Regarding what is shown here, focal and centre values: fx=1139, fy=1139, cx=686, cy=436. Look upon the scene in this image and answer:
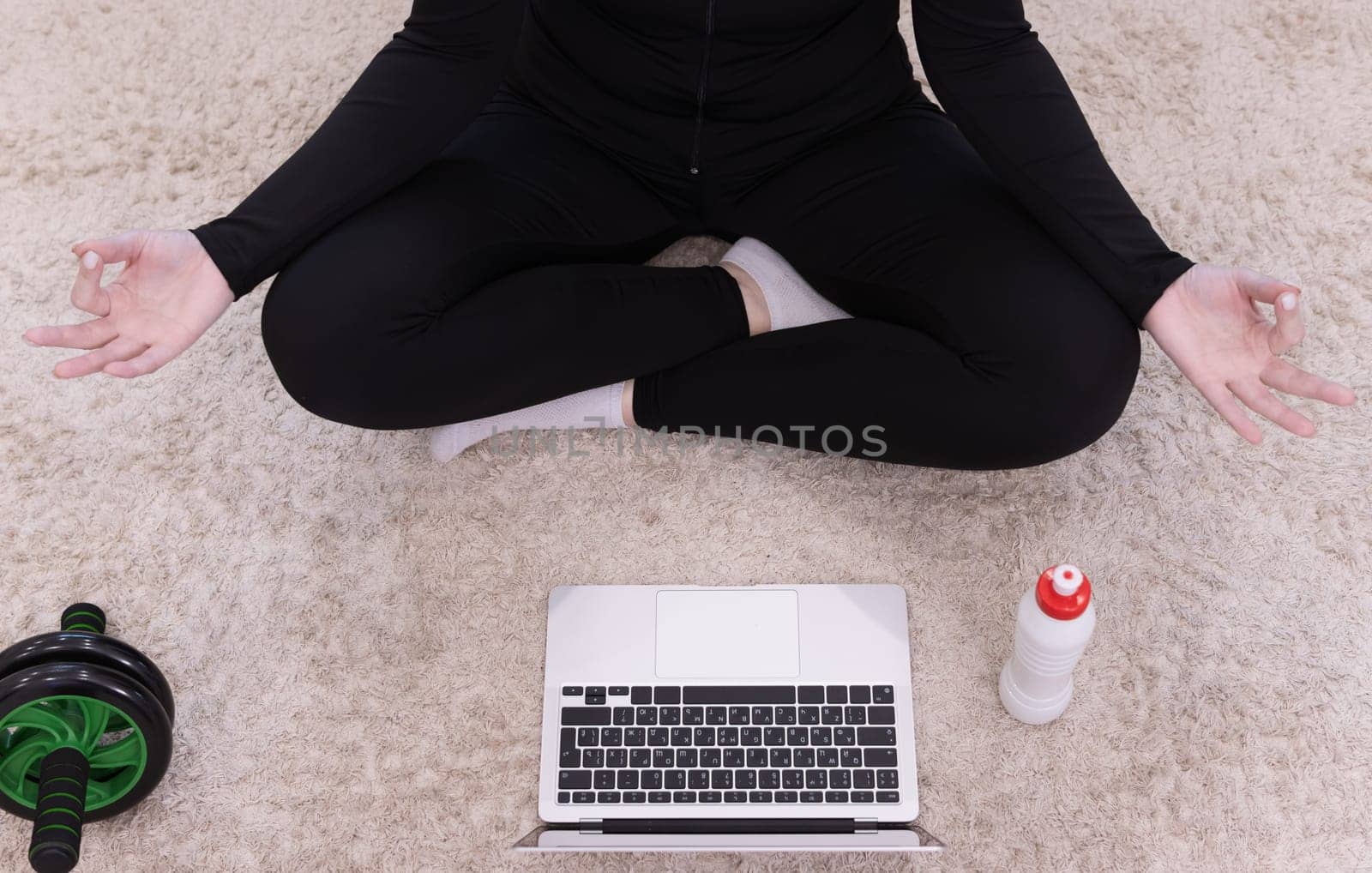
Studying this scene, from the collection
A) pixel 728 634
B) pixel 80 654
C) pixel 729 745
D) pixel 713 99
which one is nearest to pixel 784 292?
pixel 713 99

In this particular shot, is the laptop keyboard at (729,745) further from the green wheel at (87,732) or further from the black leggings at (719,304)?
Result: the green wheel at (87,732)

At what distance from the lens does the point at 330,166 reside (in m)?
0.99

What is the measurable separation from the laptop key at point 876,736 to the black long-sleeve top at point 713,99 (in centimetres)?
43

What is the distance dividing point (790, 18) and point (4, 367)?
3.04ft

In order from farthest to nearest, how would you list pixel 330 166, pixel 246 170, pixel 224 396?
pixel 246 170 → pixel 224 396 → pixel 330 166

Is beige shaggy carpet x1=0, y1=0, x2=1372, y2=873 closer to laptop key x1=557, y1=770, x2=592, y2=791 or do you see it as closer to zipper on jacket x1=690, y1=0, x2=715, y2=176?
laptop key x1=557, y1=770, x2=592, y2=791

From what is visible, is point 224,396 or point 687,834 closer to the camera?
point 687,834

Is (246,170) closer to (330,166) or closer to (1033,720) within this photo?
(330,166)

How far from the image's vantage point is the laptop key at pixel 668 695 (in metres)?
1.05

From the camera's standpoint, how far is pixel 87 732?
985 millimetres

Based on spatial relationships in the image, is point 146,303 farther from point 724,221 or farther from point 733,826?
point 733,826

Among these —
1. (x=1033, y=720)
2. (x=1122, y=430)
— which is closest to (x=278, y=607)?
(x=1033, y=720)

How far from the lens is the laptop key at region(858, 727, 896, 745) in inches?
40.6

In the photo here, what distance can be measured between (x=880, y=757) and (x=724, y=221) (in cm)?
54
